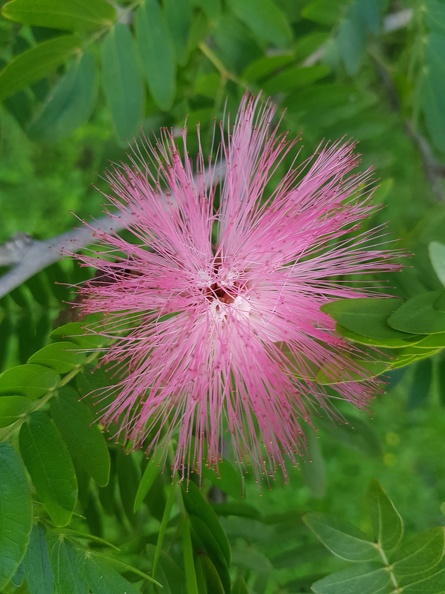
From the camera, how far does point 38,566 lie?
100 cm

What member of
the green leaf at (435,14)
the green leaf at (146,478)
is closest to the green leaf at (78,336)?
the green leaf at (146,478)

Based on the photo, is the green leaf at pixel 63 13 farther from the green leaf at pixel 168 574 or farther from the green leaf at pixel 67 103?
the green leaf at pixel 168 574

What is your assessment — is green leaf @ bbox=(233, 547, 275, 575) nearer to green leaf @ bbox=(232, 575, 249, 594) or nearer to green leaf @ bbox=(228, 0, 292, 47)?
green leaf @ bbox=(232, 575, 249, 594)

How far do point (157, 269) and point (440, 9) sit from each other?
2.82ft

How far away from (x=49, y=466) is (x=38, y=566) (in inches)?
6.0

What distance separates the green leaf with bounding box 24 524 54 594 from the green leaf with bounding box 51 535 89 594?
0.4 inches

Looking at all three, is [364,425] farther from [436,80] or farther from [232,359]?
[436,80]

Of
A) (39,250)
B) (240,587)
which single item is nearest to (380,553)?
Answer: (240,587)

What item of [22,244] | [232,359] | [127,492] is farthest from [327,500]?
[22,244]

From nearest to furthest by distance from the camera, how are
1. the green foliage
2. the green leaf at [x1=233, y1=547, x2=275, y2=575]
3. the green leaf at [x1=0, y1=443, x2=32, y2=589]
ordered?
the green leaf at [x1=0, y1=443, x2=32, y2=589] < the green foliage < the green leaf at [x1=233, y1=547, x2=275, y2=575]

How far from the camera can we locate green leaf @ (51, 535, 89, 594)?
3.26ft

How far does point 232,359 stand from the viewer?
116 cm

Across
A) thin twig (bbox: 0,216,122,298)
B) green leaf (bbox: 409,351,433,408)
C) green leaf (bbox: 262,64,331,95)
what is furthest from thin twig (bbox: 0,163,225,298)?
green leaf (bbox: 409,351,433,408)

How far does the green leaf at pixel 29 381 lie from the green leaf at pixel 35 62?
0.56 m
